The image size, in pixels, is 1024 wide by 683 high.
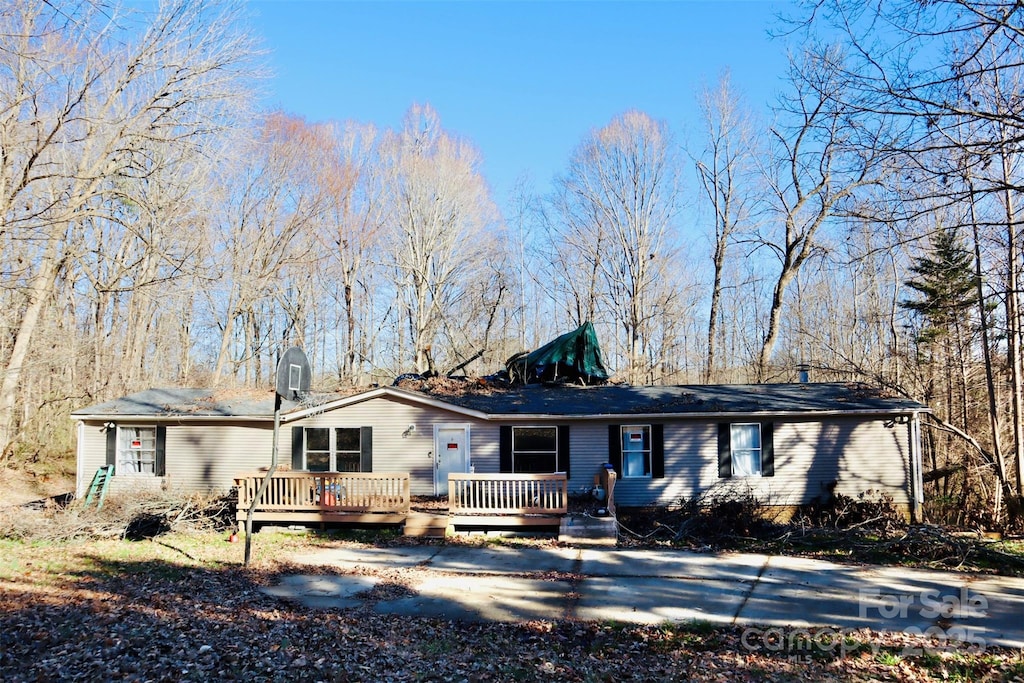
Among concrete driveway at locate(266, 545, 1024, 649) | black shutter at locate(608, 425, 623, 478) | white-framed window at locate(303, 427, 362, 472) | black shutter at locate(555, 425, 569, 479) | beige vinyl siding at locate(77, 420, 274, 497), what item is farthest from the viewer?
beige vinyl siding at locate(77, 420, 274, 497)

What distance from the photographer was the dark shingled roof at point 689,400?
1623 centimetres

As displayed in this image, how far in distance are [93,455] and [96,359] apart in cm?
935

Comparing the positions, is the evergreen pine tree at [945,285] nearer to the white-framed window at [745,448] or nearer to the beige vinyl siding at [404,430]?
the white-framed window at [745,448]

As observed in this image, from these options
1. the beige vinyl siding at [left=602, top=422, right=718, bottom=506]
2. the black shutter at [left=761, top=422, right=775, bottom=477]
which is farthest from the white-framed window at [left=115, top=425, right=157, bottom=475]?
the black shutter at [left=761, top=422, right=775, bottom=477]

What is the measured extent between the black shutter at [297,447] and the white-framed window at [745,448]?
10781 millimetres

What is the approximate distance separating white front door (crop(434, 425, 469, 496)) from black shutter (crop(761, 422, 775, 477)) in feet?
23.8

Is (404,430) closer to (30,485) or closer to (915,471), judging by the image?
(915,471)

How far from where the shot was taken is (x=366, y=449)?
17203 mm

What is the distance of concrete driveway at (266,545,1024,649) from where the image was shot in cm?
836

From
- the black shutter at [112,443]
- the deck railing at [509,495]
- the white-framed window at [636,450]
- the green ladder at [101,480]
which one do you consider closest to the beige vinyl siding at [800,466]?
the white-framed window at [636,450]

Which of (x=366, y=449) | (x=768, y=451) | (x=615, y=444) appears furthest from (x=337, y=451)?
(x=768, y=451)

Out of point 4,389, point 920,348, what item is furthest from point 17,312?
point 920,348

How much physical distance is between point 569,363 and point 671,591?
11632 millimetres

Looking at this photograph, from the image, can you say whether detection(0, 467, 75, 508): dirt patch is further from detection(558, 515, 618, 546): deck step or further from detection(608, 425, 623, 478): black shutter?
detection(608, 425, 623, 478): black shutter
